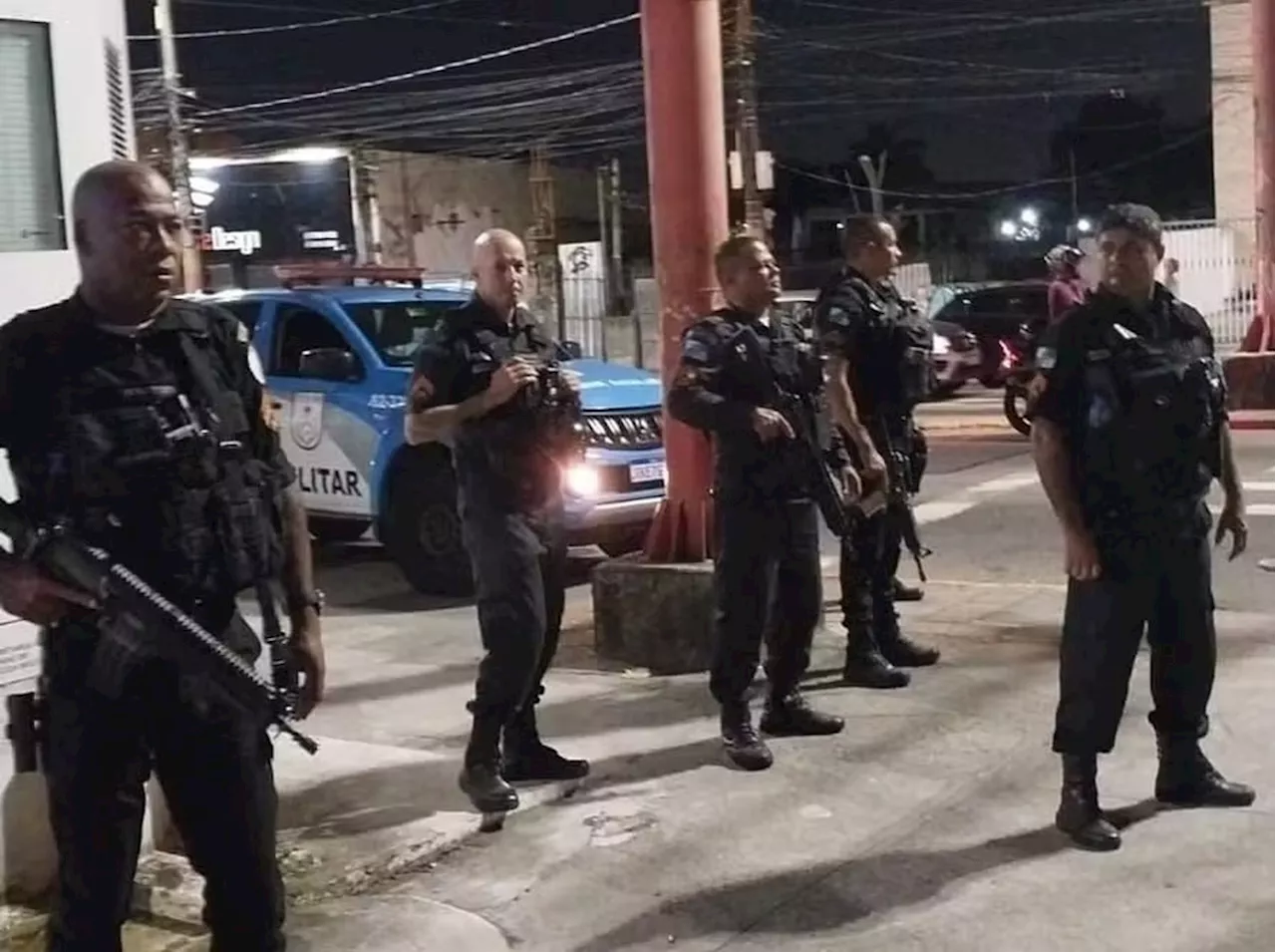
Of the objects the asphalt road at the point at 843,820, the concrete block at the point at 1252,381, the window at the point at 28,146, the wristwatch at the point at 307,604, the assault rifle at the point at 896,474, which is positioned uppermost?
the window at the point at 28,146

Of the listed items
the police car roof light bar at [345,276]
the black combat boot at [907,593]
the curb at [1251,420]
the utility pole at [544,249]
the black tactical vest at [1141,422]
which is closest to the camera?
the black tactical vest at [1141,422]

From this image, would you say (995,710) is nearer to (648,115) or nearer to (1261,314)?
(648,115)

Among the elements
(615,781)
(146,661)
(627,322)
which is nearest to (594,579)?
(615,781)

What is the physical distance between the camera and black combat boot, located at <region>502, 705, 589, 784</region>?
588 cm

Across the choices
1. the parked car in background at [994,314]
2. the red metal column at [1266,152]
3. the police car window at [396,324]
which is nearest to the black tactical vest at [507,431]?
the police car window at [396,324]

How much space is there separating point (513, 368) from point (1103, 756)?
237cm

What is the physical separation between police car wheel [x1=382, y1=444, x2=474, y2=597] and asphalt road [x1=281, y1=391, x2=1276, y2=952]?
179 cm

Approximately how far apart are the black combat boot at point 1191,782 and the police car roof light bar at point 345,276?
791 cm

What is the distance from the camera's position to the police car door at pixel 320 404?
1039cm

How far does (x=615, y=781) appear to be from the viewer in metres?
5.93

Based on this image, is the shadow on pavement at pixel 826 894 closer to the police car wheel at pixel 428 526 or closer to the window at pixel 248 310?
the police car wheel at pixel 428 526

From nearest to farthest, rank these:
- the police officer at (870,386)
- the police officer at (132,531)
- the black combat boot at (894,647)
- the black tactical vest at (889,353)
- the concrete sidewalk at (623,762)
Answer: the police officer at (132,531), the concrete sidewalk at (623,762), the police officer at (870,386), the black tactical vest at (889,353), the black combat boot at (894,647)

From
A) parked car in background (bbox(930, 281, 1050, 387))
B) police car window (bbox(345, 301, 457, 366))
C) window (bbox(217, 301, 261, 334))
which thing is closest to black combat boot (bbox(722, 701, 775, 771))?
police car window (bbox(345, 301, 457, 366))

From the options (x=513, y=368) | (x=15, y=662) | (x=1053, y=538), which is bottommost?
(x=1053, y=538)
